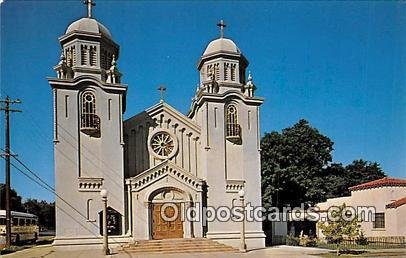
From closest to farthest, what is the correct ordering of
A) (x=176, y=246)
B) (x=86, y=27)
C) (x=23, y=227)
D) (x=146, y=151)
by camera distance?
1. (x=176, y=246)
2. (x=23, y=227)
3. (x=86, y=27)
4. (x=146, y=151)

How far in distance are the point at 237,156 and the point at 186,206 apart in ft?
6.56

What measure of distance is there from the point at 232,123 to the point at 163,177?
2.47m

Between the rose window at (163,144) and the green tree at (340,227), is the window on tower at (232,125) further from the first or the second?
the green tree at (340,227)

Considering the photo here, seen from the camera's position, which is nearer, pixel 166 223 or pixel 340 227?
pixel 340 227

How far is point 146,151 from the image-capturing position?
13195 millimetres

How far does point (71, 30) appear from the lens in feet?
41.2

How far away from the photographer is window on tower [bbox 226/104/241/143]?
13219 mm

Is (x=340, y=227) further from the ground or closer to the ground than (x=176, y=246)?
further from the ground

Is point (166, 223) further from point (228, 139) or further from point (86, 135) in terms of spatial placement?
point (86, 135)

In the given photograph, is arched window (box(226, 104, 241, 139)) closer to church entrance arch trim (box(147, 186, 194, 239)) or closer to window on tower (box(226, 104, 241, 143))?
window on tower (box(226, 104, 241, 143))

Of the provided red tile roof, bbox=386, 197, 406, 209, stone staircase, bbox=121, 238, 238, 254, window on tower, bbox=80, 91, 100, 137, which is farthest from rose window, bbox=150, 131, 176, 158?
red tile roof, bbox=386, 197, 406, 209

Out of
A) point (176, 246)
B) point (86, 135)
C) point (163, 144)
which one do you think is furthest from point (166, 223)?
point (86, 135)

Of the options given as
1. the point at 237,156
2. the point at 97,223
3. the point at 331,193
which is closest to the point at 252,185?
the point at 237,156

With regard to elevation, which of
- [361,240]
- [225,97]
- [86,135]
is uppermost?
[225,97]
